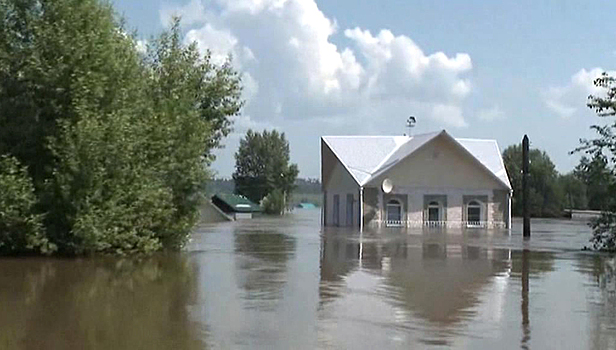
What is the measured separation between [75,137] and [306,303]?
29.2 feet

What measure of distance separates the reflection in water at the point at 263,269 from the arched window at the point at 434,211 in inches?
725

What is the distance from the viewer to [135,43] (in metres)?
22.3

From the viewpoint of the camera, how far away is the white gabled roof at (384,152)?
45.5 metres

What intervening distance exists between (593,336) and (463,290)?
4.37 m

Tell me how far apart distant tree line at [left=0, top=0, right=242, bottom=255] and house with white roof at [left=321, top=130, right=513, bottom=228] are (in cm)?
2466

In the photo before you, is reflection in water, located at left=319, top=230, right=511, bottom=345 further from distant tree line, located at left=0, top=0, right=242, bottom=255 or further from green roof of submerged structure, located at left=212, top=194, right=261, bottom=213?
green roof of submerged structure, located at left=212, top=194, right=261, bottom=213

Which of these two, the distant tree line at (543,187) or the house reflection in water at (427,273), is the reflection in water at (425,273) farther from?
the distant tree line at (543,187)

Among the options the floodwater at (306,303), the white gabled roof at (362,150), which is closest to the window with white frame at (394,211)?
the white gabled roof at (362,150)

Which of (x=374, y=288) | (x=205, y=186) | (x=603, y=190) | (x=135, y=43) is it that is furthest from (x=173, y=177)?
(x=603, y=190)

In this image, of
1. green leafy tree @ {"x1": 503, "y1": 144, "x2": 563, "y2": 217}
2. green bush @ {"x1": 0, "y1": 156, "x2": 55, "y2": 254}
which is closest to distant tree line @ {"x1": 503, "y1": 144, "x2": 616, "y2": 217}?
green leafy tree @ {"x1": 503, "y1": 144, "x2": 563, "y2": 217}

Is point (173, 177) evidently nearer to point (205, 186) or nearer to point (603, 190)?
point (205, 186)

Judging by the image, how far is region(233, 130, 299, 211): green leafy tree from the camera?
102 m

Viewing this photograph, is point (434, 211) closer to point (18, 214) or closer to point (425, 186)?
point (425, 186)

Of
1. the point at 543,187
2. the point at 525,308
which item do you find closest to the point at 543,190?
the point at 543,187
